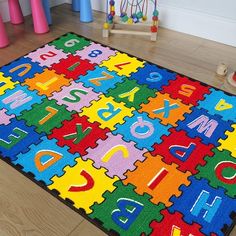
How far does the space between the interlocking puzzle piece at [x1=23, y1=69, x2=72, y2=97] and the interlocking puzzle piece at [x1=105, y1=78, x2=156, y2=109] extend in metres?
0.22

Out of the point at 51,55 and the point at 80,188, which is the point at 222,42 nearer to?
the point at 51,55

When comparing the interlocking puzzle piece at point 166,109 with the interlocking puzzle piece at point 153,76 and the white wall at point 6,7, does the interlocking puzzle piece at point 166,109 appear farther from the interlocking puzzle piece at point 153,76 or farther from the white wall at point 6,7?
the white wall at point 6,7

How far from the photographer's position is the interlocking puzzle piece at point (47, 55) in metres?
1.54

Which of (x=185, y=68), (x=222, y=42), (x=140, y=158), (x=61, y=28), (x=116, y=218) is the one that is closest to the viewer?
(x=116, y=218)

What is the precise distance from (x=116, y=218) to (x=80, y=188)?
0.15 meters

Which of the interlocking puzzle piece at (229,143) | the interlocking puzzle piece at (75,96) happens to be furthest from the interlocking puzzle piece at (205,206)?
the interlocking puzzle piece at (75,96)

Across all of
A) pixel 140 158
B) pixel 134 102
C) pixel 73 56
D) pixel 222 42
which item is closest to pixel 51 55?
pixel 73 56

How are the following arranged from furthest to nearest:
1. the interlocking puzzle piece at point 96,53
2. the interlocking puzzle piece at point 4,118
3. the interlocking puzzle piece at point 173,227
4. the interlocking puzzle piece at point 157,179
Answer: the interlocking puzzle piece at point 96,53
the interlocking puzzle piece at point 4,118
the interlocking puzzle piece at point 157,179
the interlocking puzzle piece at point 173,227

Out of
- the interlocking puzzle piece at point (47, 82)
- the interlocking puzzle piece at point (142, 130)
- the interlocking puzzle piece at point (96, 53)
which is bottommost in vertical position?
the interlocking puzzle piece at point (142, 130)

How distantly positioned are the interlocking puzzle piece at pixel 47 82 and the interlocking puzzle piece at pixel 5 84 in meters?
0.06

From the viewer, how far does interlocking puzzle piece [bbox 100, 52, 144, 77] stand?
1.48 metres

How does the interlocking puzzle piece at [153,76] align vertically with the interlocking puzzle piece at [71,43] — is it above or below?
below

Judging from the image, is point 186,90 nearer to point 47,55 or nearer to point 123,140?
point 123,140

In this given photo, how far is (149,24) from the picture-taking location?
5.68ft
